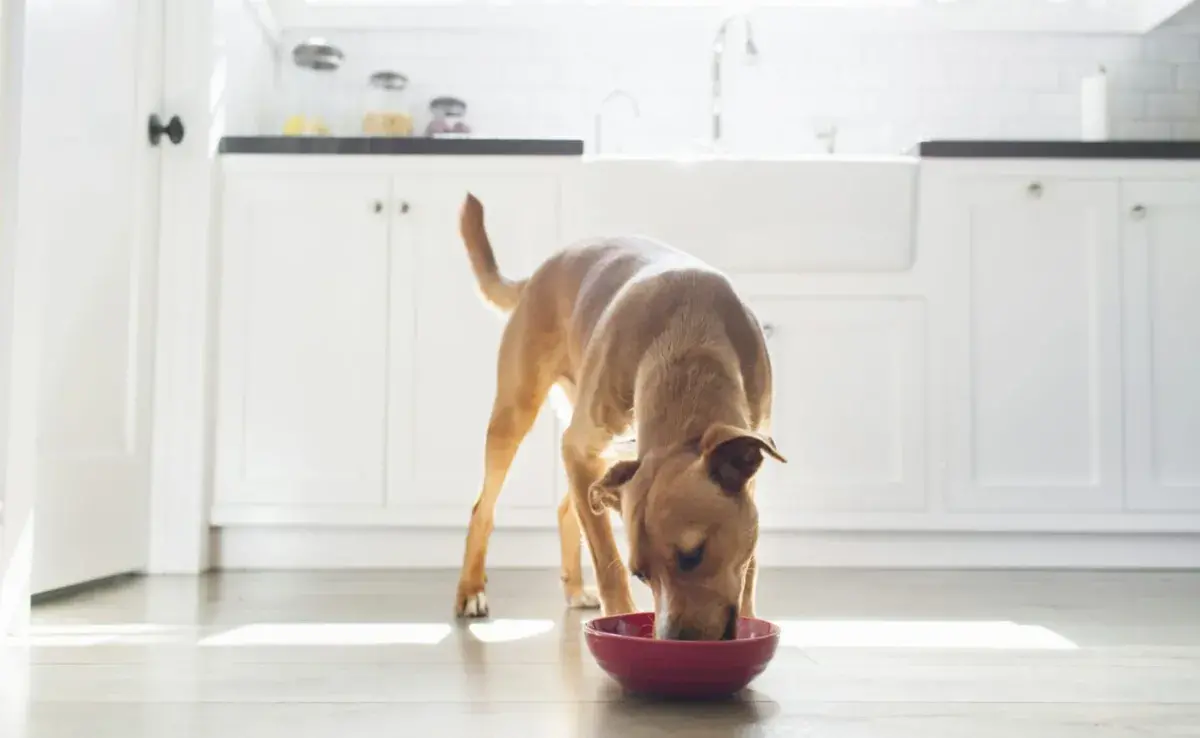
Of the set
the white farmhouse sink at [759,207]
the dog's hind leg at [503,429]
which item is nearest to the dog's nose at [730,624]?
the dog's hind leg at [503,429]

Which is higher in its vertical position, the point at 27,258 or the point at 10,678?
the point at 27,258

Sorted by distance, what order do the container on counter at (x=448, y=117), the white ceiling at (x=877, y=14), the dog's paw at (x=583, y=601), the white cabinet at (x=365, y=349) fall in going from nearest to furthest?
the dog's paw at (x=583, y=601) → the white cabinet at (x=365, y=349) → the container on counter at (x=448, y=117) → the white ceiling at (x=877, y=14)

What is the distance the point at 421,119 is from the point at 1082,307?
1980mm

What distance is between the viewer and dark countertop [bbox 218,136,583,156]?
2588mm

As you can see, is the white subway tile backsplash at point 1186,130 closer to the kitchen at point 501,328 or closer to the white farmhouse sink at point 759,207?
the kitchen at point 501,328

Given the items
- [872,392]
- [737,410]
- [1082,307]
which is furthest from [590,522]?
[1082,307]

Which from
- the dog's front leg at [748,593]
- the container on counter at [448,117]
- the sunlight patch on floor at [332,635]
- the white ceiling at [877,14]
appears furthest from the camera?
the white ceiling at [877,14]

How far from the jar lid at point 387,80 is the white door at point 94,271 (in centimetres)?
76

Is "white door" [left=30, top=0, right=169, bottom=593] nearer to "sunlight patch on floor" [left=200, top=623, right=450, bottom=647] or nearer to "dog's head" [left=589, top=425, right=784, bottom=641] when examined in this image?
"sunlight patch on floor" [left=200, top=623, right=450, bottom=647]

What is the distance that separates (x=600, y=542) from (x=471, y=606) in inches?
17.9

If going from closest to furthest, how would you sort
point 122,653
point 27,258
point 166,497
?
point 122,653 → point 27,258 → point 166,497

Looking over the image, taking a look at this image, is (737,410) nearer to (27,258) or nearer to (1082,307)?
A: (27,258)

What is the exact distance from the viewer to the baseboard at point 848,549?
8.52ft

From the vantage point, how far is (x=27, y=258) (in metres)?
1.69
